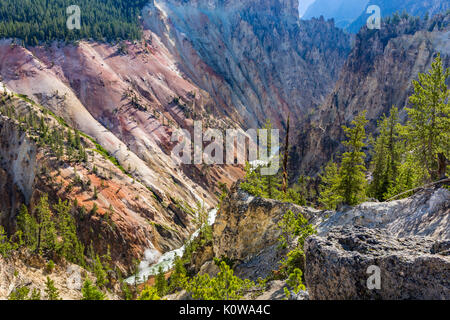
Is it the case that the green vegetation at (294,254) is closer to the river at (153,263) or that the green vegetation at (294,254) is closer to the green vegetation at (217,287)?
the green vegetation at (217,287)

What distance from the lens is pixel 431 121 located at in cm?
2270

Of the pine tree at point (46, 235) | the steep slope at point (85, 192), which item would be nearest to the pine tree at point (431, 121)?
the pine tree at point (46, 235)

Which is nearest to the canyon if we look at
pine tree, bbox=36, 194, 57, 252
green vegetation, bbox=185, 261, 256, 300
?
green vegetation, bbox=185, 261, 256, 300

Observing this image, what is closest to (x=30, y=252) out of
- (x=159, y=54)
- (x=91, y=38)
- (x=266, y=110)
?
(x=91, y=38)

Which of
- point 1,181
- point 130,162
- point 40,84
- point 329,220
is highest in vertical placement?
point 40,84

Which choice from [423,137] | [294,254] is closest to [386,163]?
[423,137]

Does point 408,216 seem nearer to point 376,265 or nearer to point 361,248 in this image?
point 361,248

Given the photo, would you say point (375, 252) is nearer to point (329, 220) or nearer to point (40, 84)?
point (329, 220)

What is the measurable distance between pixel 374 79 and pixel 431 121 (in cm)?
9700

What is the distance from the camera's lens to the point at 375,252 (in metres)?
9.97

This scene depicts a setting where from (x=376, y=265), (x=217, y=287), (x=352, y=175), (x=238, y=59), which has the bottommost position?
(x=217, y=287)

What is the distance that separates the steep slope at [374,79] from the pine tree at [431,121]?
77.9 metres

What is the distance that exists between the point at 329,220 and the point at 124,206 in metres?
48.9

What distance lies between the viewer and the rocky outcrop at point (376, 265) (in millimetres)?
8766
